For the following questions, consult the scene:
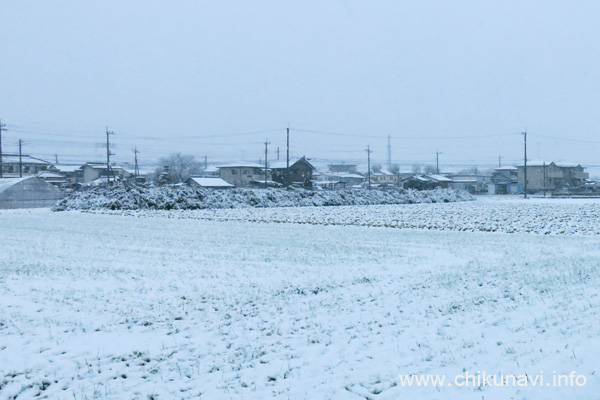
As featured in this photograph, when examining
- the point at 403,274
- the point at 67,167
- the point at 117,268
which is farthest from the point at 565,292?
the point at 67,167

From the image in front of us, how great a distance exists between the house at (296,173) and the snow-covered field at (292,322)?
74.1 metres

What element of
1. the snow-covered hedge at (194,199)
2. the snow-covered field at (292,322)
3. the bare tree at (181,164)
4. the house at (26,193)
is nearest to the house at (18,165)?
the bare tree at (181,164)

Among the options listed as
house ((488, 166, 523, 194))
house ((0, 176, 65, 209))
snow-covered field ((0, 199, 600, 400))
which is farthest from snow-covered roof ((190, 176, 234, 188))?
snow-covered field ((0, 199, 600, 400))

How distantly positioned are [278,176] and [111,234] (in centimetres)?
7057

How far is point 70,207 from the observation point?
4550 centimetres

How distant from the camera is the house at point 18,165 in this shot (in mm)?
98625

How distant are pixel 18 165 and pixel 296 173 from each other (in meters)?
50.0

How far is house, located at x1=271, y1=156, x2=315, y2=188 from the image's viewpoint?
90.7 meters

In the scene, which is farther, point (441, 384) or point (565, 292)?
point (565, 292)

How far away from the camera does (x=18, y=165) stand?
98.3 meters

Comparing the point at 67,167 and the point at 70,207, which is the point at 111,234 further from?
the point at 67,167

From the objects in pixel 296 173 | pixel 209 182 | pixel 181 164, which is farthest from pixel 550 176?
pixel 181 164

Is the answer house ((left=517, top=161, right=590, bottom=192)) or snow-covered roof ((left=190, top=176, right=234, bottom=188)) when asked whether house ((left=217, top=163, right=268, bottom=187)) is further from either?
house ((left=517, top=161, right=590, bottom=192))

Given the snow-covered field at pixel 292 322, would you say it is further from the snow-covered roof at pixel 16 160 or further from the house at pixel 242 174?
the snow-covered roof at pixel 16 160
